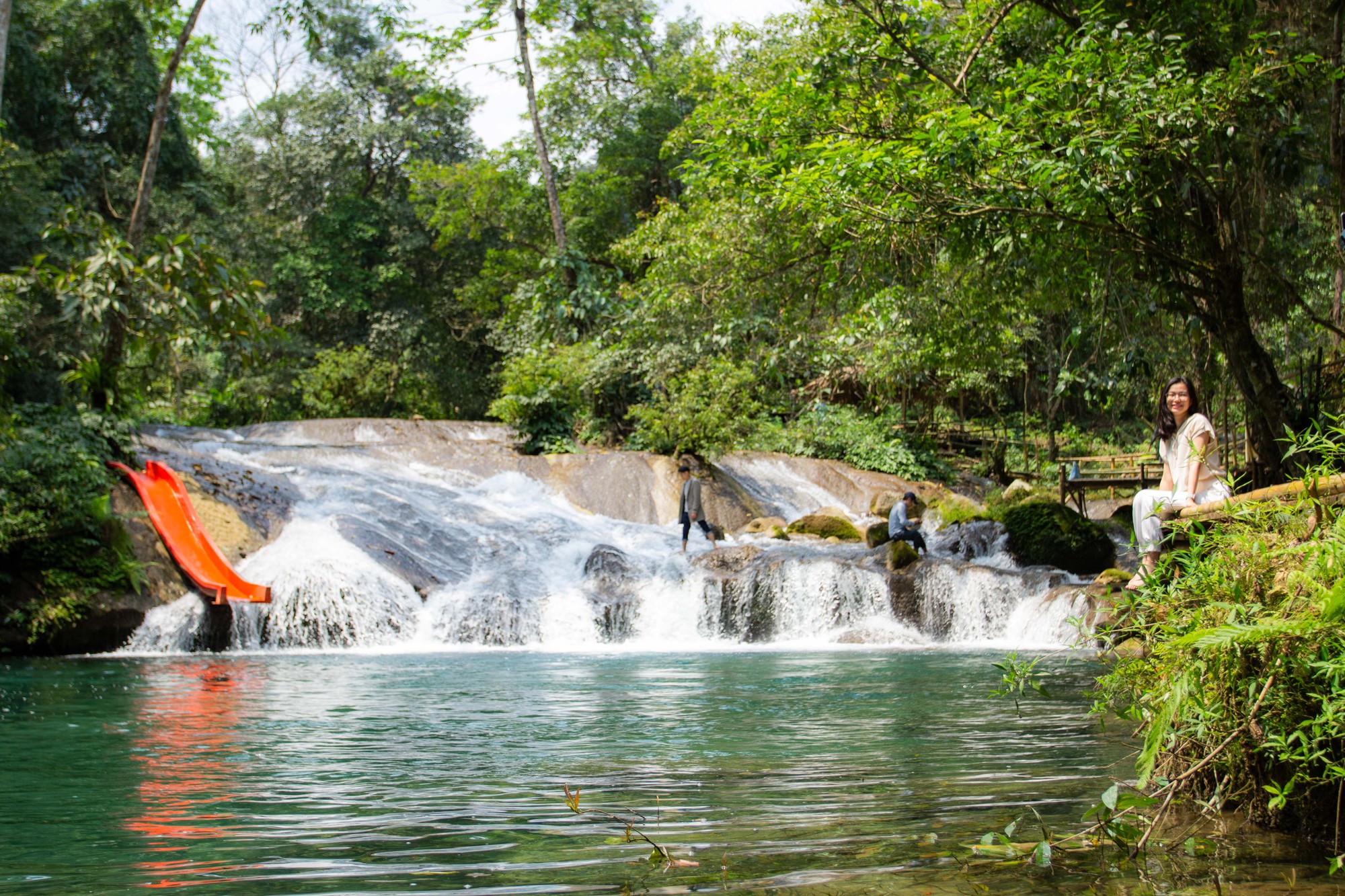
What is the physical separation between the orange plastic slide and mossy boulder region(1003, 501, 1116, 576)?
10.9m

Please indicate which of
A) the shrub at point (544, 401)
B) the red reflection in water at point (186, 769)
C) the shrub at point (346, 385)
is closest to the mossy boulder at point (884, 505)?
the shrub at point (544, 401)

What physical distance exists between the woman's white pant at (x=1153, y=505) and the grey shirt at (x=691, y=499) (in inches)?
417

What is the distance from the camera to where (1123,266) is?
9578mm

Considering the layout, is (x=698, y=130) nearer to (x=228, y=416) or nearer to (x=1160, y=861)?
(x=228, y=416)

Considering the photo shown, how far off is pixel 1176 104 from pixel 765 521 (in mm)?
12561

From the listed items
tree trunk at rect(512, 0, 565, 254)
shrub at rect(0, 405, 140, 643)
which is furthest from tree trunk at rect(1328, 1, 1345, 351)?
tree trunk at rect(512, 0, 565, 254)

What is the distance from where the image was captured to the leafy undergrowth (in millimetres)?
2871

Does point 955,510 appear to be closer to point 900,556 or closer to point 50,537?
point 900,556

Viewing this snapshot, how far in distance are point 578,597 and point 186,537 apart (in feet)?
16.7

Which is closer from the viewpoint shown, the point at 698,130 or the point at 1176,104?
the point at 1176,104

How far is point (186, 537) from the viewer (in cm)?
1387

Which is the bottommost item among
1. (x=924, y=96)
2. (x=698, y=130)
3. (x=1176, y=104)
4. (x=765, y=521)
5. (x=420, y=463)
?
(x=765, y=521)

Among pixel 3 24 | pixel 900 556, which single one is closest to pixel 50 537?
pixel 3 24

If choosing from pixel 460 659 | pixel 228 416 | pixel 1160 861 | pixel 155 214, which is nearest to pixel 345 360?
pixel 228 416
